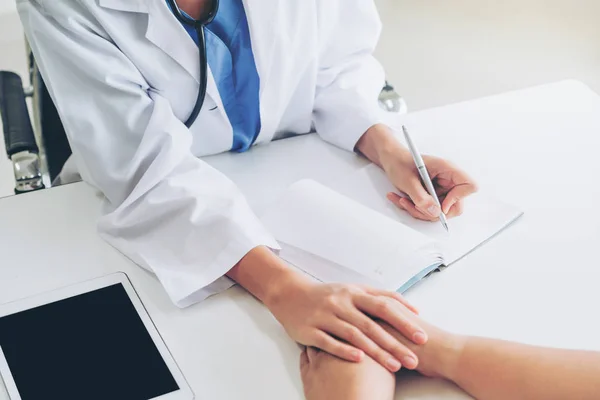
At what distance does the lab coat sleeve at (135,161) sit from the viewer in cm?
84

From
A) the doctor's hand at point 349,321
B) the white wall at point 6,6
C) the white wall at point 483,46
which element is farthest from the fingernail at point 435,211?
the white wall at point 6,6

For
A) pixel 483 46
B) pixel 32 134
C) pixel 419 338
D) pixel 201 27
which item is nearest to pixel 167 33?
pixel 201 27

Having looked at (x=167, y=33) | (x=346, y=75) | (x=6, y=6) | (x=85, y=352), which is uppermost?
(x=167, y=33)

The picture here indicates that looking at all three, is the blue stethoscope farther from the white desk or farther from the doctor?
the white desk

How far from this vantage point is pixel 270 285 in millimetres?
776

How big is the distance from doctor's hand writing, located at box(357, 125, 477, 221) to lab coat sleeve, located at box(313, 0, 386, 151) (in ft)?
0.22

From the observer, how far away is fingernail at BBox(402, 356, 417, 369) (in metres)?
0.68

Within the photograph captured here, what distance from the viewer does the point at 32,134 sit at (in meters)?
1.11

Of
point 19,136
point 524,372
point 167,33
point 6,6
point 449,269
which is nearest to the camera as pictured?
point 524,372

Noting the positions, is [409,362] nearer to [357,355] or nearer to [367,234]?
[357,355]

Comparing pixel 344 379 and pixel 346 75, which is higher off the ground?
pixel 346 75

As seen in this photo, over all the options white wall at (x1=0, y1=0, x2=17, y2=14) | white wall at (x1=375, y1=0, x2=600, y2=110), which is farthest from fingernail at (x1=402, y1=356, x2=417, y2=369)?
white wall at (x1=0, y1=0, x2=17, y2=14)

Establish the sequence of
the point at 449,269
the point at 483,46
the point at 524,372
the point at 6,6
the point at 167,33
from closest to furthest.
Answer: the point at 524,372, the point at 449,269, the point at 167,33, the point at 483,46, the point at 6,6

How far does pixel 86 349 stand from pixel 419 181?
509 mm
